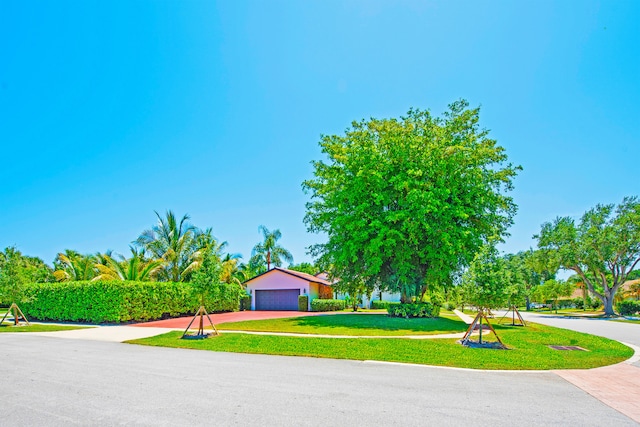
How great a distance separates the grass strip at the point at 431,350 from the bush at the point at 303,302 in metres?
16.9

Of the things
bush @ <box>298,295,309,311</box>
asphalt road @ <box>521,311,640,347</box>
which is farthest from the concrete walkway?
asphalt road @ <box>521,311,640,347</box>

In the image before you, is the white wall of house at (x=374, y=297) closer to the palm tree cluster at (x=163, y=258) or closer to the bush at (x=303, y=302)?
the bush at (x=303, y=302)

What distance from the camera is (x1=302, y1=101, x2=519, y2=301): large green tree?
20219mm

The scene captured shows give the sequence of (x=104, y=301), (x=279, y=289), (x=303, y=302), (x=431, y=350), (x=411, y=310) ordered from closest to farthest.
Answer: (x=431, y=350)
(x=104, y=301)
(x=411, y=310)
(x=303, y=302)
(x=279, y=289)

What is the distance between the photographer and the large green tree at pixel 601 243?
35.2m

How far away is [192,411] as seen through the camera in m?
5.31

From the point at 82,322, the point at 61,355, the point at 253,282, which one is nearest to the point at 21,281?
the point at 82,322

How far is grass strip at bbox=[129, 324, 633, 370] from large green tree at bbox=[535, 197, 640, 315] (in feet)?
87.4

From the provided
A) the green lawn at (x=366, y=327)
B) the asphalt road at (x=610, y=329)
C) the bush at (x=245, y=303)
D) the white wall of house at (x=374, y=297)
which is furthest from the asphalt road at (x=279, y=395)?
the white wall of house at (x=374, y=297)

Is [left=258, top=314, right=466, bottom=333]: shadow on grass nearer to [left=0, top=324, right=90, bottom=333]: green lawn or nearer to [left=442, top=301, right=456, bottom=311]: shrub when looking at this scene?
[left=0, top=324, right=90, bottom=333]: green lawn

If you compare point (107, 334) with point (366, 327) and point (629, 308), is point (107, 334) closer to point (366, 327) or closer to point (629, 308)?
point (366, 327)

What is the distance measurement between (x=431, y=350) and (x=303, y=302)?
20.9 meters

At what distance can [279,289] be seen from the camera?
33.1 metres

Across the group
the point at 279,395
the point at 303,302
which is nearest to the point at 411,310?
the point at 303,302
